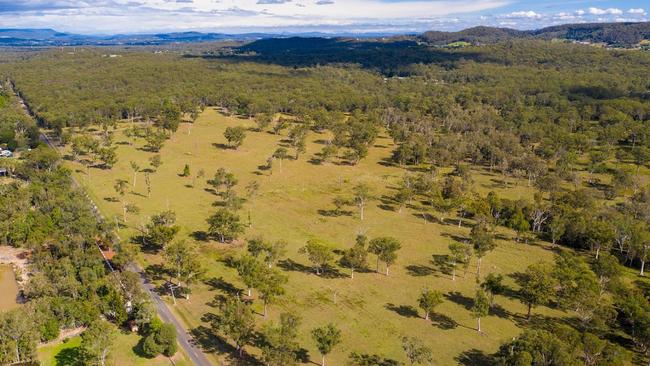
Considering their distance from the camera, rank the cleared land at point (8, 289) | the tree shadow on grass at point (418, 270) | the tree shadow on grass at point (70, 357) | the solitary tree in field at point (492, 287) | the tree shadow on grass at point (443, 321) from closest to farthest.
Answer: the tree shadow on grass at point (70, 357) → the tree shadow on grass at point (443, 321) → the solitary tree in field at point (492, 287) → the cleared land at point (8, 289) → the tree shadow on grass at point (418, 270)

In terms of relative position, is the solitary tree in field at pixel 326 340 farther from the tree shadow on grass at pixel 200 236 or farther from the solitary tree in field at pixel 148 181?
the solitary tree in field at pixel 148 181

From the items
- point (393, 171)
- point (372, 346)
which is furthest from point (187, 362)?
point (393, 171)

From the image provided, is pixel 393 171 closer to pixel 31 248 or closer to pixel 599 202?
pixel 599 202

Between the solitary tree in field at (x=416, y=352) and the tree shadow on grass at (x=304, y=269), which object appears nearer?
the solitary tree in field at (x=416, y=352)

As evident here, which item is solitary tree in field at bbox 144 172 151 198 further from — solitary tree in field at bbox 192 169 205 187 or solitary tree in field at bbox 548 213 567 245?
solitary tree in field at bbox 548 213 567 245

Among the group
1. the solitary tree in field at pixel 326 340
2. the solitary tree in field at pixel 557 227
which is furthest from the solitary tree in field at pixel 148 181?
the solitary tree in field at pixel 557 227

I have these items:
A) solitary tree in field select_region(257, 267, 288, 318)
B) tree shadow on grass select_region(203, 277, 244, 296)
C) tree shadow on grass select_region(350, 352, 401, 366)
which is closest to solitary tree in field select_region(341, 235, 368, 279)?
solitary tree in field select_region(257, 267, 288, 318)

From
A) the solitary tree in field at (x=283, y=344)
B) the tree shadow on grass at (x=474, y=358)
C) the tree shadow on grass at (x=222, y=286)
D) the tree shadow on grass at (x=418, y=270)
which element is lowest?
the tree shadow on grass at (x=474, y=358)

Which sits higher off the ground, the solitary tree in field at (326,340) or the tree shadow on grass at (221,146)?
the tree shadow on grass at (221,146)
